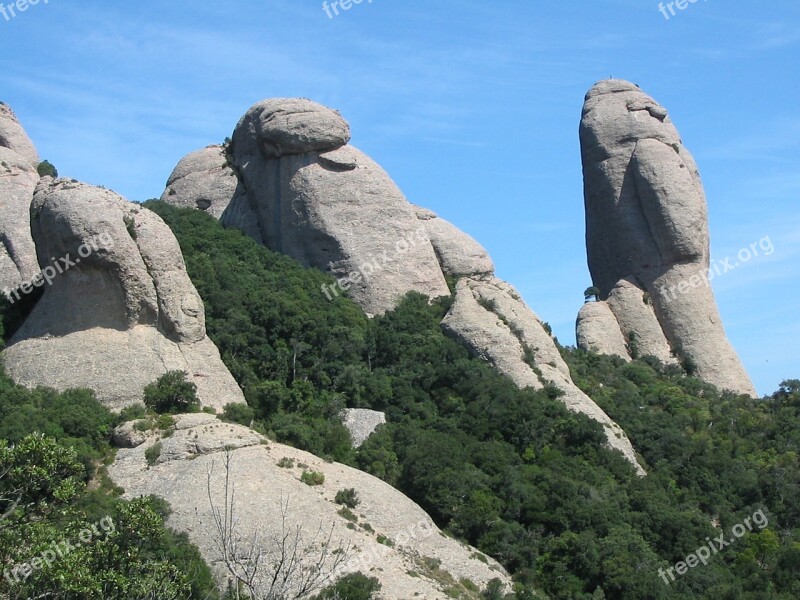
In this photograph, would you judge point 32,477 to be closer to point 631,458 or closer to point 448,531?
point 448,531

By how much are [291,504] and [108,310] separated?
9513 millimetres

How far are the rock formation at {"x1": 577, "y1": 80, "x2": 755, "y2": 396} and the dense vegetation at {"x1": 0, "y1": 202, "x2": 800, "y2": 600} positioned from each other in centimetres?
294

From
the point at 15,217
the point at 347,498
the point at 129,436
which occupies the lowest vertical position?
the point at 347,498

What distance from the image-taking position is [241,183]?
5228 centimetres

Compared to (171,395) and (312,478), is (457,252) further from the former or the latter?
(312,478)

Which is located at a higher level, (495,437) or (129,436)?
(129,436)

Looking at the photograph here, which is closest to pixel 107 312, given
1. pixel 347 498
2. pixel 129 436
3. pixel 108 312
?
pixel 108 312

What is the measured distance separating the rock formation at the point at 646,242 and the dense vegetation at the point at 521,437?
118 inches

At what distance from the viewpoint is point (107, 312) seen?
125 feet

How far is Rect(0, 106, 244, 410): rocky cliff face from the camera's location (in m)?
36.9

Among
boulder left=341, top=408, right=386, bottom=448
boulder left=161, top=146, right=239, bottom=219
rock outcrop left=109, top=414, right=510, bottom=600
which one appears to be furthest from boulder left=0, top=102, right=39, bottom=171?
rock outcrop left=109, top=414, right=510, bottom=600

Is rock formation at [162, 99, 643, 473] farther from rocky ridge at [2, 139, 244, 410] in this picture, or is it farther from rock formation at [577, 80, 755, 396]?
rocky ridge at [2, 139, 244, 410]

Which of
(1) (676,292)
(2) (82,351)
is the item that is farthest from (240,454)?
(1) (676,292)

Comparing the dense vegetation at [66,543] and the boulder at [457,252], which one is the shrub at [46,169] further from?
the dense vegetation at [66,543]
